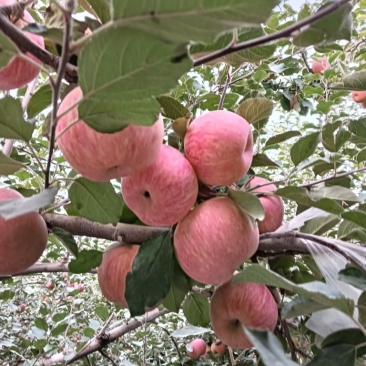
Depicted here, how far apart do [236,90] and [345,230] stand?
2.87ft

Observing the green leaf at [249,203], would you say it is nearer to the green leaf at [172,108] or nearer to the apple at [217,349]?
the green leaf at [172,108]

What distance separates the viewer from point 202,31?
0.35 m

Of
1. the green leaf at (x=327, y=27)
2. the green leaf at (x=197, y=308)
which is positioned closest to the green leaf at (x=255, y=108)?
the green leaf at (x=327, y=27)

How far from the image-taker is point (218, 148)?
734mm

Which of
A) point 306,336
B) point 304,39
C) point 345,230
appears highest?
point 304,39

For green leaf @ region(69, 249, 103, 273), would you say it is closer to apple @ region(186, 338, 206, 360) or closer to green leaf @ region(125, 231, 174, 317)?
green leaf @ region(125, 231, 174, 317)

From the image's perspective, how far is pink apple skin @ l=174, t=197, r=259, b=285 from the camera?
2.44 ft

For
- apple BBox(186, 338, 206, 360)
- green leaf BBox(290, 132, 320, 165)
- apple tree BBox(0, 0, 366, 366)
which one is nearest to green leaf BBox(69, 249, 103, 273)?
apple tree BBox(0, 0, 366, 366)

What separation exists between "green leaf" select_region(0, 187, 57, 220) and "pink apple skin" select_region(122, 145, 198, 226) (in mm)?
152

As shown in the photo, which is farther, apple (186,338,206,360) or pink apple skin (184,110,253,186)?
apple (186,338,206,360)

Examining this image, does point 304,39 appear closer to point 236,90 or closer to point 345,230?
point 345,230

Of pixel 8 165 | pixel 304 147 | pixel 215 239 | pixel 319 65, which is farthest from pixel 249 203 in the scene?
pixel 319 65

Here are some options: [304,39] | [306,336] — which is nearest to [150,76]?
[304,39]

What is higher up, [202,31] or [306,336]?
[202,31]
